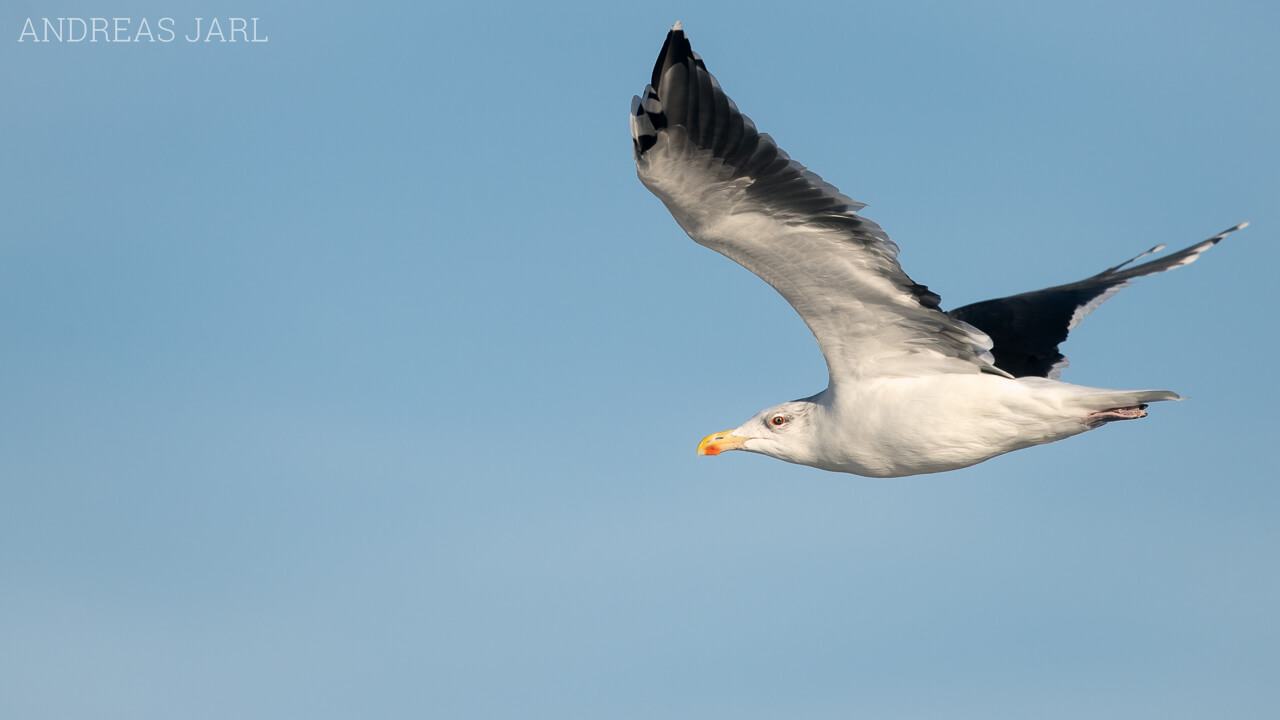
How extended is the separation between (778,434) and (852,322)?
76.6 inches

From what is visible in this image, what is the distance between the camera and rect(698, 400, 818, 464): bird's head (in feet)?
49.0

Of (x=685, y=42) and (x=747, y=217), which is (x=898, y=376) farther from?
(x=685, y=42)

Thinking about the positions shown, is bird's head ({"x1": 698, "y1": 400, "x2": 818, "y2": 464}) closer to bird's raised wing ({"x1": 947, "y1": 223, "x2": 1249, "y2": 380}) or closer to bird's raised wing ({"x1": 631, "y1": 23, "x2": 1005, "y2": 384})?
bird's raised wing ({"x1": 631, "y1": 23, "x2": 1005, "y2": 384})

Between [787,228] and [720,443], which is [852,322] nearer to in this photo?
[787,228]

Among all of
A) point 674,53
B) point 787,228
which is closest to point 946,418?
point 787,228

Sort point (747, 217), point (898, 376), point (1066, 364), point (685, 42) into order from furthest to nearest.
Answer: point (1066, 364)
point (898, 376)
point (747, 217)
point (685, 42)

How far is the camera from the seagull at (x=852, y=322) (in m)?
11.7

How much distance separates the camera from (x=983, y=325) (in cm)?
1645

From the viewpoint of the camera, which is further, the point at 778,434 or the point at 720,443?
the point at 720,443

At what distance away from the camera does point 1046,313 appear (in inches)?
654

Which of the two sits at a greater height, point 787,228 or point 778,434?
point 787,228

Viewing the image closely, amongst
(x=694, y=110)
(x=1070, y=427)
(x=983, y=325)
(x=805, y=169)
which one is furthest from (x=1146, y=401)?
(x=694, y=110)

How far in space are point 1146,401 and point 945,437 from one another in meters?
2.07

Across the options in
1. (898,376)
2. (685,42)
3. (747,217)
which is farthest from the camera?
(898,376)
